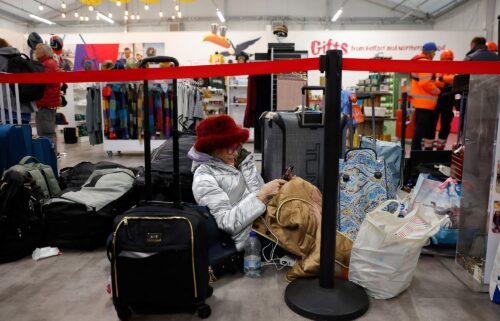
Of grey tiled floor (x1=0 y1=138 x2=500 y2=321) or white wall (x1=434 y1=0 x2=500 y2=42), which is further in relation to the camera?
white wall (x1=434 y1=0 x2=500 y2=42)

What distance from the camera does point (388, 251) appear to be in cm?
189

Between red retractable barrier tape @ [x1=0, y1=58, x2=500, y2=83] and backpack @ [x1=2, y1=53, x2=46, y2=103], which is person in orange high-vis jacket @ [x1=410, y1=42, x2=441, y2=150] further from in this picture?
backpack @ [x1=2, y1=53, x2=46, y2=103]

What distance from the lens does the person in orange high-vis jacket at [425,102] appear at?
17.6ft

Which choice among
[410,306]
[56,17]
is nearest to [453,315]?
[410,306]

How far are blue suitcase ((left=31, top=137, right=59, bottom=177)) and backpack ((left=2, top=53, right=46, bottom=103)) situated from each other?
601 millimetres

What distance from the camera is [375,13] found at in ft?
57.3

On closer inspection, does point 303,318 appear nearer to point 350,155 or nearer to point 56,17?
point 350,155

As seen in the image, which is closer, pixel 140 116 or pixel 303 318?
pixel 303 318

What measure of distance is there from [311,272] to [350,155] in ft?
2.88

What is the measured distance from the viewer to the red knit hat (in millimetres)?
2275

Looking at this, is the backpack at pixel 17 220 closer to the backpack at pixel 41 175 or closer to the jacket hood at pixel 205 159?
the backpack at pixel 41 175

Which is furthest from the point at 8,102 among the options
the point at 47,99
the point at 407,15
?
the point at 407,15

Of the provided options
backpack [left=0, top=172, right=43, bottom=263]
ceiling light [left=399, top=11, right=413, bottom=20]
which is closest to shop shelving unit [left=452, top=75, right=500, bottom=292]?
backpack [left=0, top=172, right=43, bottom=263]

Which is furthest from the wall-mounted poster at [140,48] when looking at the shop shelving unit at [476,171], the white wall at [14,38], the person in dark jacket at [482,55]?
the shop shelving unit at [476,171]
